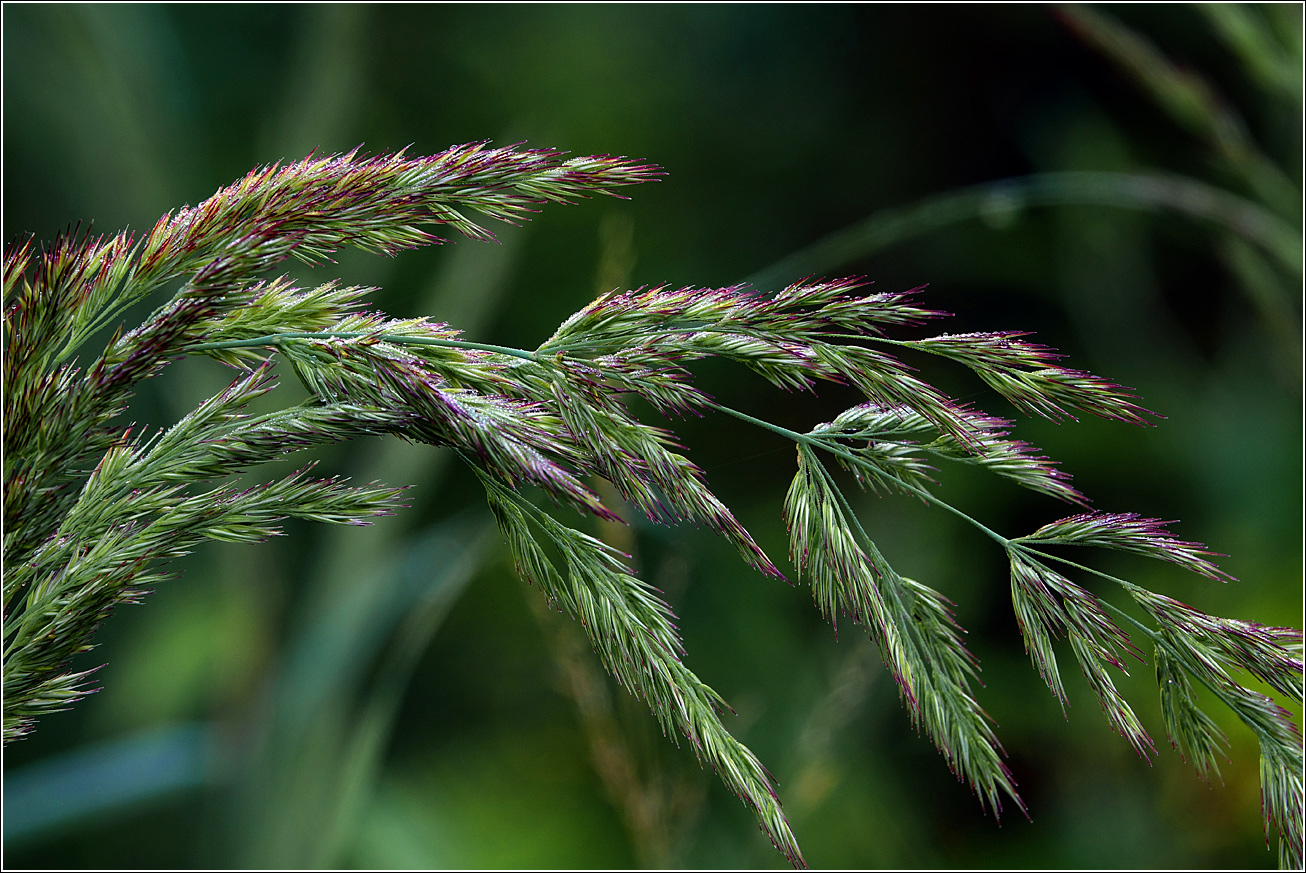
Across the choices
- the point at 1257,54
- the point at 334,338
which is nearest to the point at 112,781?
the point at 334,338

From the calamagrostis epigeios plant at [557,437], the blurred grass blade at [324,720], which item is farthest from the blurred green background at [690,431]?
the calamagrostis epigeios plant at [557,437]

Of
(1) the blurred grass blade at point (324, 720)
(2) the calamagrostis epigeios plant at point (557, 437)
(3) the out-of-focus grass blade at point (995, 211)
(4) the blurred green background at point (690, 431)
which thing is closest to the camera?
(2) the calamagrostis epigeios plant at point (557, 437)

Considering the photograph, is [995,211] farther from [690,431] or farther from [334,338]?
[690,431]

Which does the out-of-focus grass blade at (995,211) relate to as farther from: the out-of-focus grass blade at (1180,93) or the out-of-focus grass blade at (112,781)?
the out-of-focus grass blade at (112,781)

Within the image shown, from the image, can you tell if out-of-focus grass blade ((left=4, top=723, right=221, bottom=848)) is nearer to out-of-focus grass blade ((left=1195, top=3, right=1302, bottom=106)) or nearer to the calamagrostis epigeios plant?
the calamagrostis epigeios plant

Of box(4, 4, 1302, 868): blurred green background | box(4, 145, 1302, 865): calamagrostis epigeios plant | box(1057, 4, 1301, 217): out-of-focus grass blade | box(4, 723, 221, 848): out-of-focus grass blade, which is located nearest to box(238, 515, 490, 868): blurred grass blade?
box(4, 4, 1302, 868): blurred green background

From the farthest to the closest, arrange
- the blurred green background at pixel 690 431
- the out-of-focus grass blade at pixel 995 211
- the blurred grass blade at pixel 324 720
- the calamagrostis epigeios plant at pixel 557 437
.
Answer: the blurred green background at pixel 690 431 → the blurred grass blade at pixel 324 720 → the out-of-focus grass blade at pixel 995 211 → the calamagrostis epigeios plant at pixel 557 437
